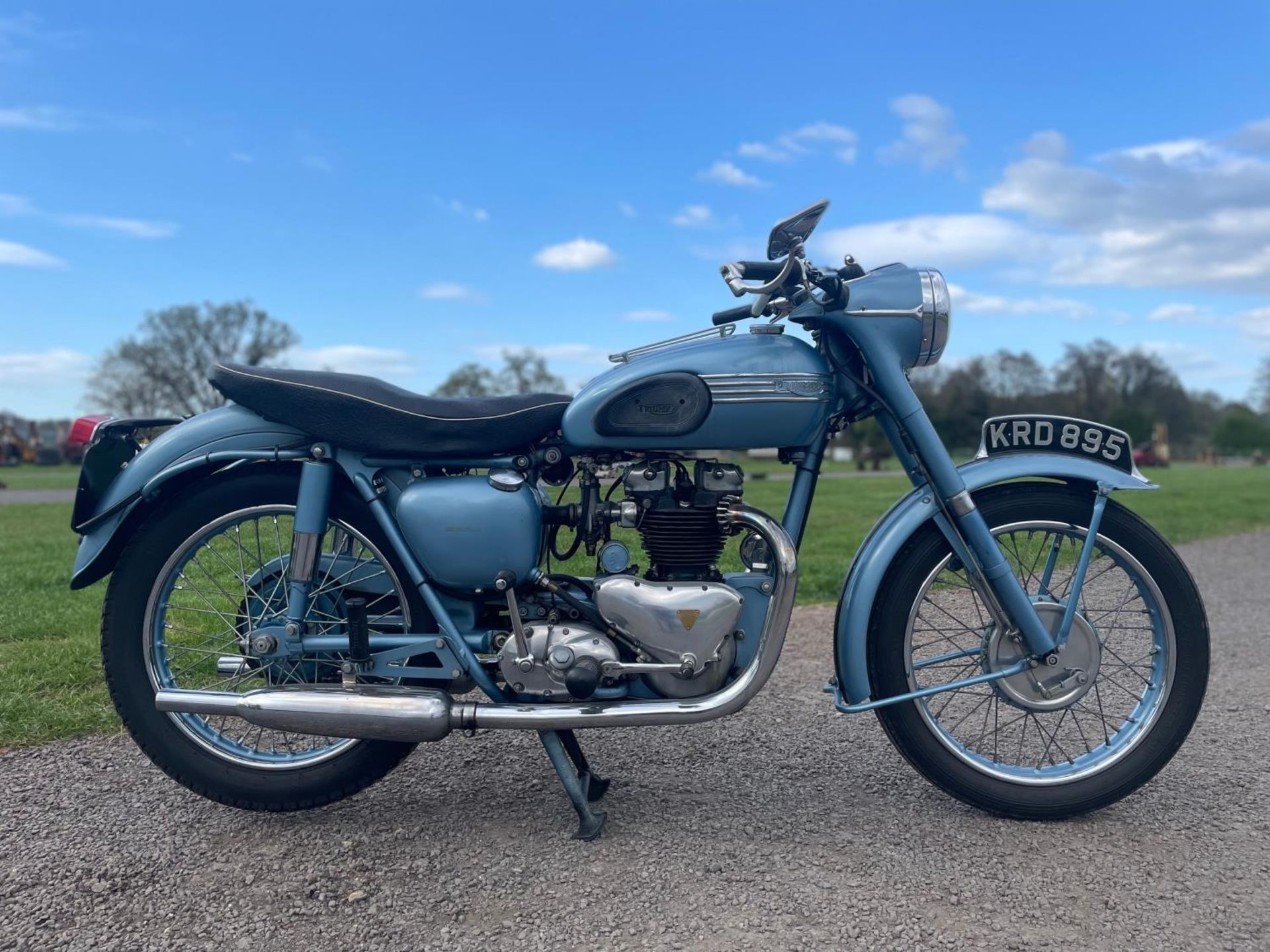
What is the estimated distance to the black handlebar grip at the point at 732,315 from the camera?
3.05 m

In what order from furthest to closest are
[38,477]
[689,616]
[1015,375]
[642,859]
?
[1015,375]
[38,477]
[689,616]
[642,859]

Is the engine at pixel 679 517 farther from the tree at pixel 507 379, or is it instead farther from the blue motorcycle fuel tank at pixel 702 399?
the tree at pixel 507 379

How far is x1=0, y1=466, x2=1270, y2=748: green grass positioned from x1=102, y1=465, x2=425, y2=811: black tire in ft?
2.90

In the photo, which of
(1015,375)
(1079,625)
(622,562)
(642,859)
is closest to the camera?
(642,859)

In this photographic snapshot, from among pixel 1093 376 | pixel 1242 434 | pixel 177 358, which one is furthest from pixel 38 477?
pixel 1242 434

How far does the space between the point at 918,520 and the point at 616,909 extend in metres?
1.45

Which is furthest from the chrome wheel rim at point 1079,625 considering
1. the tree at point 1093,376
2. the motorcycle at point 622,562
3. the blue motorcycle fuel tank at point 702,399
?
the tree at point 1093,376

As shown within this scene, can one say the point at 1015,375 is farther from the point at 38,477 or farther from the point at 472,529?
the point at 472,529

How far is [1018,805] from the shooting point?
283cm

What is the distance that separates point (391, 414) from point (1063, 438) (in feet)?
6.99

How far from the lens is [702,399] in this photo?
8.98 feet

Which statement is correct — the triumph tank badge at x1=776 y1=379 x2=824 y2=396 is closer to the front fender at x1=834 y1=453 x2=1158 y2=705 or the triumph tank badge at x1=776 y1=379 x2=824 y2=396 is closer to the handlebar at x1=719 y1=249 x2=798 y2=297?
the handlebar at x1=719 y1=249 x2=798 y2=297

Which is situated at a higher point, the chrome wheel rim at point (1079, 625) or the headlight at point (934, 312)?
the headlight at point (934, 312)

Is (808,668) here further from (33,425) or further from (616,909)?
(33,425)
